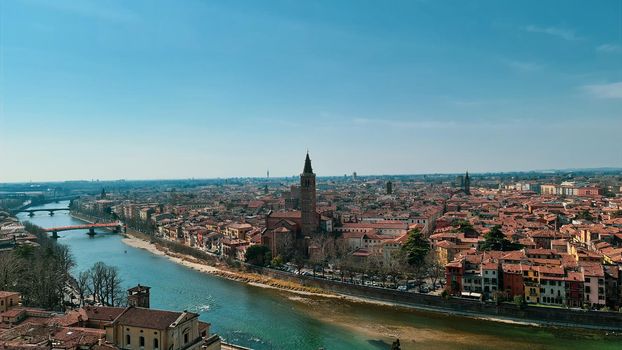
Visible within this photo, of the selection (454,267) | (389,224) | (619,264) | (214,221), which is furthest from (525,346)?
(214,221)

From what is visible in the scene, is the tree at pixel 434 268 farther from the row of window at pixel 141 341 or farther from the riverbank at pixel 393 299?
the row of window at pixel 141 341

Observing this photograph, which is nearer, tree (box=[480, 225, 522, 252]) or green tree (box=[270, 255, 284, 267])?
tree (box=[480, 225, 522, 252])

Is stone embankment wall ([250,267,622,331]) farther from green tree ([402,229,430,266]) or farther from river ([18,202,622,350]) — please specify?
green tree ([402,229,430,266])

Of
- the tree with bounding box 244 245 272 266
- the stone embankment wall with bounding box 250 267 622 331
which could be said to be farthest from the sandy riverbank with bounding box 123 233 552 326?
the tree with bounding box 244 245 272 266

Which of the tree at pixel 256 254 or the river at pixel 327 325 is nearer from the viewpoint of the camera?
the river at pixel 327 325

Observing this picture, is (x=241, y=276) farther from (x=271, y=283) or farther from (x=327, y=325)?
(x=327, y=325)

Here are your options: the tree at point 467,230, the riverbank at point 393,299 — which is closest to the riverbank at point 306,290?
the riverbank at point 393,299

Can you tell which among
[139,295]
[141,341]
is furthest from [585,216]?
[141,341]
